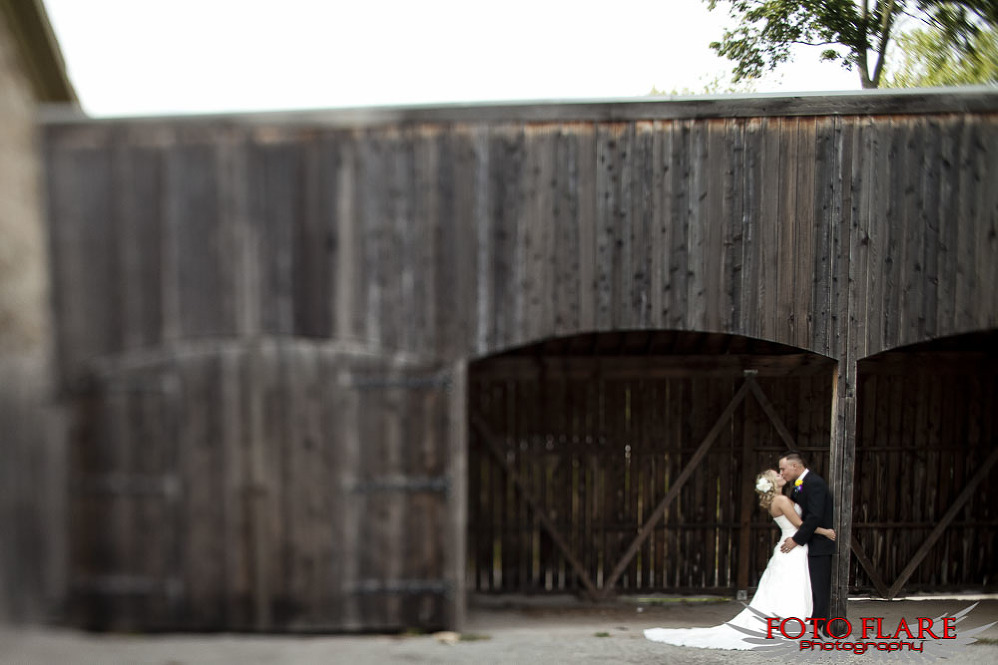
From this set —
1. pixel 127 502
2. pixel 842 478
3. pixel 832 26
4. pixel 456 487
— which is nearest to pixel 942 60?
pixel 832 26

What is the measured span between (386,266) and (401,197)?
0.62 m

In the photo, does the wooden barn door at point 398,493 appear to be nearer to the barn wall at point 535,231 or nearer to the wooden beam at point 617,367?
the barn wall at point 535,231

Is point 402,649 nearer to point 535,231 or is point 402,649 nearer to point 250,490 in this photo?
point 250,490

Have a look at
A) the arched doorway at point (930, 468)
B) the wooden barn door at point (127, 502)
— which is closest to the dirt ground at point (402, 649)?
the wooden barn door at point (127, 502)

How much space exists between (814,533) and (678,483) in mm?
1805

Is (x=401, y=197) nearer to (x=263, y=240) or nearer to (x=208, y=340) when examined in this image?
(x=263, y=240)

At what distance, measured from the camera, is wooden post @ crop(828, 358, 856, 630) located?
6.46 metres

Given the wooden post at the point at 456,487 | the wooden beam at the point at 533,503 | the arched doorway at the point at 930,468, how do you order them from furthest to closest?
the arched doorway at the point at 930,468 → the wooden beam at the point at 533,503 → the wooden post at the point at 456,487

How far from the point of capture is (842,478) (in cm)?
650

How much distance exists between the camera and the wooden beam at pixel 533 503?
802 cm

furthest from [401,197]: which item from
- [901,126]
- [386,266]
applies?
[901,126]

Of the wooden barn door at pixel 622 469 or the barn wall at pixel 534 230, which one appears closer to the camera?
the barn wall at pixel 534 230

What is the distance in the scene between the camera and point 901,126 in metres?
6.39

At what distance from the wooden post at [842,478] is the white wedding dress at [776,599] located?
0.31 metres
